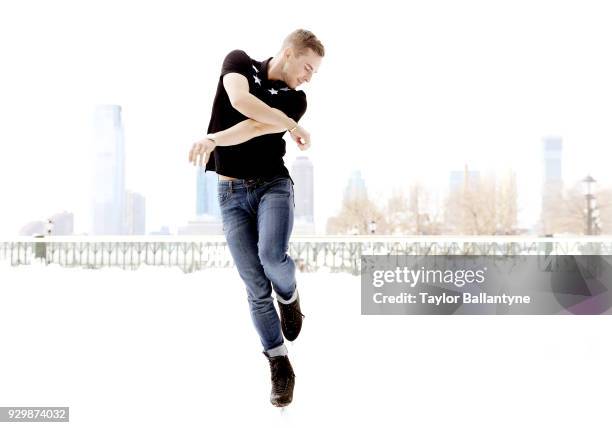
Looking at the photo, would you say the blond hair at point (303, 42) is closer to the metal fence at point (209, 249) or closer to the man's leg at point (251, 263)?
the man's leg at point (251, 263)

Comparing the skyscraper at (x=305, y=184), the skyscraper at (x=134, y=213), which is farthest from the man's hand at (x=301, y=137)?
the skyscraper at (x=134, y=213)

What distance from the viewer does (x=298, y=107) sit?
197cm

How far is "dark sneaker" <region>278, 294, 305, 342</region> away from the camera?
2.23 meters

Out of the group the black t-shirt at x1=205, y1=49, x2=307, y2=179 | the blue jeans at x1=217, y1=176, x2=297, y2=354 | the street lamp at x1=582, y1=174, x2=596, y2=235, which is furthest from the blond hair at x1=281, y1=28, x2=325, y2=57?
the street lamp at x1=582, y1=174, x2=596, y2=235

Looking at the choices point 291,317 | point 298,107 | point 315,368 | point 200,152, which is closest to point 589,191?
point 315,368

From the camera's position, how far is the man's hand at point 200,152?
1.71 metres

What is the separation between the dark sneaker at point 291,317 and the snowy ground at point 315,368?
211 mm

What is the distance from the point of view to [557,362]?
2611mm

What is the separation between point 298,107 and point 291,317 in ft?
2.77

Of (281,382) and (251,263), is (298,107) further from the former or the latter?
(281,382)

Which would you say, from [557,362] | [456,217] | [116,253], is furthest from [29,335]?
[456,217]

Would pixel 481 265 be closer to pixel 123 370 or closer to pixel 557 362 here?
pixel 557 362

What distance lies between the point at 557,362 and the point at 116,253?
814 centimetres

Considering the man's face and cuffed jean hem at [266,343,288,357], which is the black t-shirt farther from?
cuffed jean hem at [266,343,288,357]
